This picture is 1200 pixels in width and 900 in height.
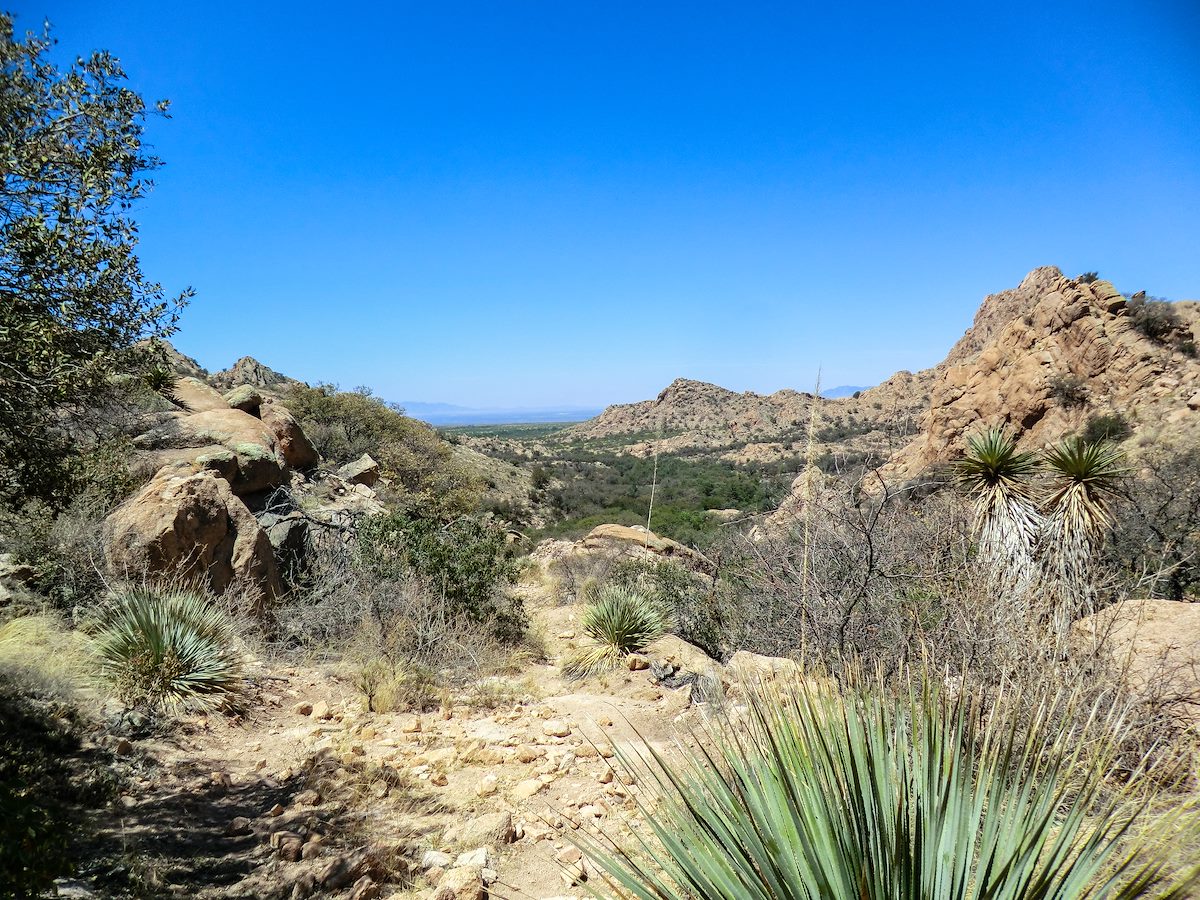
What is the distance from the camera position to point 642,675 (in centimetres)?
858

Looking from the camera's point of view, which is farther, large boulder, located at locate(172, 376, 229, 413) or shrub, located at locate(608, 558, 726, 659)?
large boulder, located at locate(172, 376, 229, 413)

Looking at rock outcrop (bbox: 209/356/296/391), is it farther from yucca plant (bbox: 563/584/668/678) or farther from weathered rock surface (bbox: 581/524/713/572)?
yucca plant (bbox: 563/584/668/678)

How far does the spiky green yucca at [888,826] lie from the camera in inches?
77.2

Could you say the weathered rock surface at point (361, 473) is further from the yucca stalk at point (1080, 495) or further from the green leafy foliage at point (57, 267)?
the yucca stalk at point (1080, 495)

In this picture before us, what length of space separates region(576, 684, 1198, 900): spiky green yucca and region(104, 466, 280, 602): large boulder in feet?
25.3

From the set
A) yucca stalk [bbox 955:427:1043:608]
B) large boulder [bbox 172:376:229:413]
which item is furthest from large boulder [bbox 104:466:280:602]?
yucca stalk [bbox 955:427:1043:608]

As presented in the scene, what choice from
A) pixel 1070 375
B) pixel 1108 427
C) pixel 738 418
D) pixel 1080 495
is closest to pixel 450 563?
pixel 1080 495

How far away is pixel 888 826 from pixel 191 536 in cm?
858

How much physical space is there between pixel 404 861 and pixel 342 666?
13.9 ft

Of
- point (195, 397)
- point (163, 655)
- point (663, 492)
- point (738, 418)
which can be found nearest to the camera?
point (163, 655)

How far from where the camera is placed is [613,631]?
9.30 m

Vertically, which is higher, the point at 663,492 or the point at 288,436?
the point at 288,436

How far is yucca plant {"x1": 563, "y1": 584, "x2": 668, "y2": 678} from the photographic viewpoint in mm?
8969

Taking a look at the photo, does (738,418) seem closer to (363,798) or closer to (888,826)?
(363,798)
